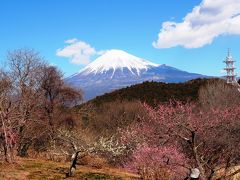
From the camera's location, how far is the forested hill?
8353 centimetres

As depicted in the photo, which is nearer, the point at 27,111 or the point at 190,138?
the point at 190,138

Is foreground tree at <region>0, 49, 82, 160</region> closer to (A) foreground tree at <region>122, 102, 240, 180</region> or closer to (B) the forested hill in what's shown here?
(A) foreground tree at <region>122, 102, 240, 180</region>

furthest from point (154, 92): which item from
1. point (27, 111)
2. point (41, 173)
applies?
point (41, 173)

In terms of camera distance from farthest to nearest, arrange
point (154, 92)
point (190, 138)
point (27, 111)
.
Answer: point (154, 92) < point (27, 111) < point (190, 138)

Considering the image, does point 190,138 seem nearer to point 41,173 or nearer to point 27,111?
point 41,173

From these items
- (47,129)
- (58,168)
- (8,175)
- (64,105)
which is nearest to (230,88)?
(64,105)

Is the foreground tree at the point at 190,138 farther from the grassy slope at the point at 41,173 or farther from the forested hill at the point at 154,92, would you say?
the forested hill at the point at 154,92

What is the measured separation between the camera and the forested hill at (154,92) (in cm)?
8353

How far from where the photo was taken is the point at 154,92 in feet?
296

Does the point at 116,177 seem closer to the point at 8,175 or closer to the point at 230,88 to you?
the point at 8,175

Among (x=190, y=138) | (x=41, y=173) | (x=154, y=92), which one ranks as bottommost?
(x=41, y=173)

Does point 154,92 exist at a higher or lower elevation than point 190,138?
higher

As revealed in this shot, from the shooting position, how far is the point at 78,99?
2589 inches

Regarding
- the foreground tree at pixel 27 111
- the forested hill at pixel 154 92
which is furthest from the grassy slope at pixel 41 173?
the forested hill at pixel 154 92
